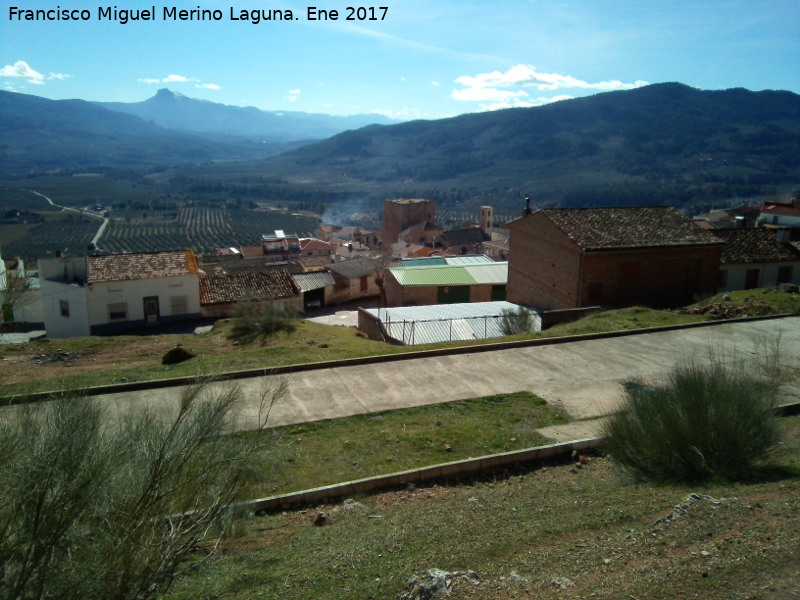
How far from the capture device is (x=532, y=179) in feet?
550

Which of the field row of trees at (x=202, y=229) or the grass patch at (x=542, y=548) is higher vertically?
the grass patch at (x=542, y=548)

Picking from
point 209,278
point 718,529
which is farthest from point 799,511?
point 209,278

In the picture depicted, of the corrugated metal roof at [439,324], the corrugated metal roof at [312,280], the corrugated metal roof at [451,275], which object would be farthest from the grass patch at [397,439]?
the corrugated metal roof at [312,280]

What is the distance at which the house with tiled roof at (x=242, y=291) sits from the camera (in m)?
26.8

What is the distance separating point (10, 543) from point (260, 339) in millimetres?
15791

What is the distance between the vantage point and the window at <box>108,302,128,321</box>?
25036mm

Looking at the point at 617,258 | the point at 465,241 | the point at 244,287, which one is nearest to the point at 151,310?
the point at 244,287

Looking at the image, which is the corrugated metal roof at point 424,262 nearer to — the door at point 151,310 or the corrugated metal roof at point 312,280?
the corrugated metal roof at point 312,280

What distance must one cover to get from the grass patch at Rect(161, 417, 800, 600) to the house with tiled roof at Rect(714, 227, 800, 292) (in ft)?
69.9

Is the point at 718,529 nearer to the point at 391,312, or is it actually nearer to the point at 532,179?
the point at 391,312

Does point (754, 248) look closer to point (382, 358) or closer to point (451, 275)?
point (451, 275)

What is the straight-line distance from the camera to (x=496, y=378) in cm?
1228

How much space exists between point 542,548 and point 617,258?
1849cm

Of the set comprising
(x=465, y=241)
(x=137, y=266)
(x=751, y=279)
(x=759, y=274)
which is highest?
(x=137, y=266)
